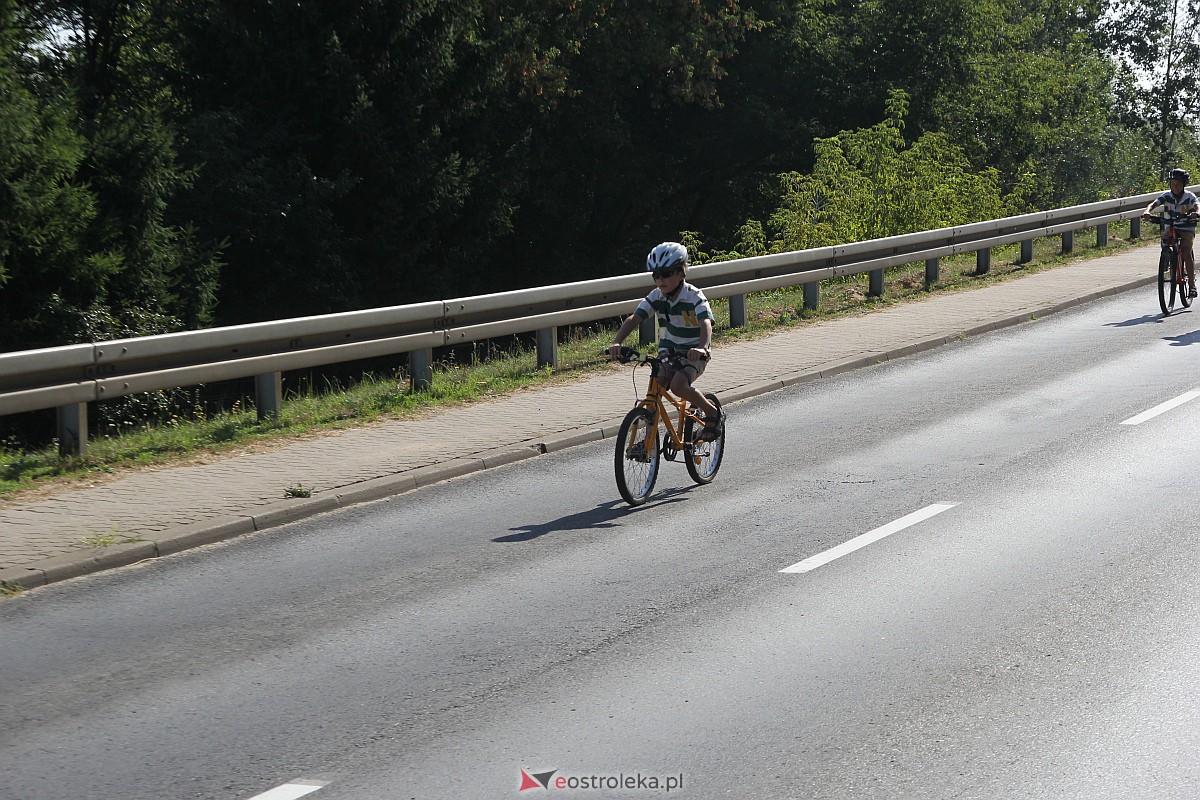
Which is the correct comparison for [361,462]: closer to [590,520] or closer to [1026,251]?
[590,520]

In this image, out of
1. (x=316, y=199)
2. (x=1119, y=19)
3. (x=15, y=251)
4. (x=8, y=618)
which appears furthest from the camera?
(x=1119, y=19)

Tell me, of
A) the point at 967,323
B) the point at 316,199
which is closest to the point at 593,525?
the point at 967,323

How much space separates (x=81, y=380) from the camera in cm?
1048

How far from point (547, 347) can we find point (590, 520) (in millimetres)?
5885

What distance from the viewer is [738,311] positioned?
17234 millimetres

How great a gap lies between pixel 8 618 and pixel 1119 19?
2722 inches

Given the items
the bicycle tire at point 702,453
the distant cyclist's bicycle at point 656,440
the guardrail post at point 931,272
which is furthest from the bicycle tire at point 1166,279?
the distant cyclist's bicycle at point 656,440

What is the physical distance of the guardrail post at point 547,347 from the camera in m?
14.6

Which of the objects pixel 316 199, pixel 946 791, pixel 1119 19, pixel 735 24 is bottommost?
pixel 946 791

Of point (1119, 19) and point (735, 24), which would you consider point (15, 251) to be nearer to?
point (735, 24)

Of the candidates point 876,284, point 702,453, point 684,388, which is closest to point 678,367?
point 684,388

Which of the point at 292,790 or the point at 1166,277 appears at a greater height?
the point at 1166,277

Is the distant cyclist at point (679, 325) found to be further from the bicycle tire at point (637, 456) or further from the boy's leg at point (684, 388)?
the bicycle tire at point (637, 456)

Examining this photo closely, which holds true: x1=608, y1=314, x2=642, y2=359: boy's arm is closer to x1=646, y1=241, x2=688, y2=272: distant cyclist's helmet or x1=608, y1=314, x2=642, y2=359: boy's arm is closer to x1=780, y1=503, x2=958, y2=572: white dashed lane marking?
x1=646, y1=241, x2=688, y2=272: distant cyclist's helmet
